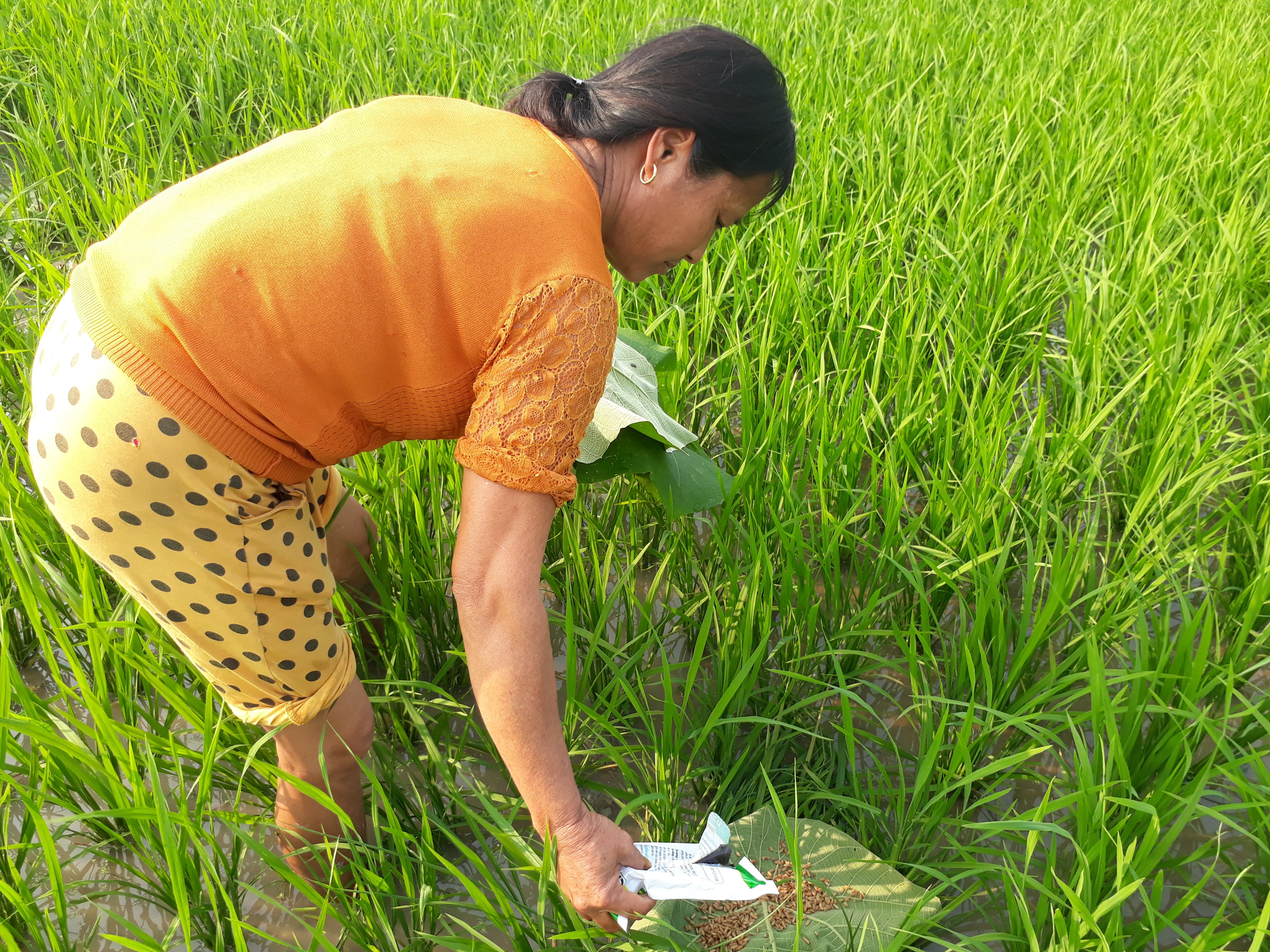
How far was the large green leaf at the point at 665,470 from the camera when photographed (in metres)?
1.35

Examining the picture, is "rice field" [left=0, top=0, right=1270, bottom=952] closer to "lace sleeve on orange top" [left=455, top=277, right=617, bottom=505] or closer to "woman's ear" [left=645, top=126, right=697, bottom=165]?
"lace sleeve on orange top" [left=455, top=277, right=617, bottom=505]

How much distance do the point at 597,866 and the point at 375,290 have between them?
2.11ft

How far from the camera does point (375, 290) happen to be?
0.89 m

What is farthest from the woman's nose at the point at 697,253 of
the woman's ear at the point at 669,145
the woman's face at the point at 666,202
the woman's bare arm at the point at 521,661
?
the woman's bare arm at the point at 521,661

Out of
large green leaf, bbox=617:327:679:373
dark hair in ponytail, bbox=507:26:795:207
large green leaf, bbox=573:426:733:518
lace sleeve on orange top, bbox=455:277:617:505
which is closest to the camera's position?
lace sleeve on orange top, bbox=455:277:617:505

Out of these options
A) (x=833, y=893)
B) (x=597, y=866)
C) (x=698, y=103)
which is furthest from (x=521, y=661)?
Answer: (x=698, y=103)

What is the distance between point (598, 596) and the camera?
1385 millimetres

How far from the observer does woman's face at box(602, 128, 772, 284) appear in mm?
1005

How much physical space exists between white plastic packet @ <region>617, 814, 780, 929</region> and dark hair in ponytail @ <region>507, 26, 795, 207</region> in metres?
0.77

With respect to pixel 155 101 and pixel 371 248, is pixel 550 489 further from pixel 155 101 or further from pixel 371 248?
pixel 155 101

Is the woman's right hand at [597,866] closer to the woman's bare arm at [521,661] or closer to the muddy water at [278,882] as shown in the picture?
the woman's bare arm at [521,661]

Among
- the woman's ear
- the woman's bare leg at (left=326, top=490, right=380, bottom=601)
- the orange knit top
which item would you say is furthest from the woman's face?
the woman's bare leg at (left=326, top=490, right=380, bottom=601)

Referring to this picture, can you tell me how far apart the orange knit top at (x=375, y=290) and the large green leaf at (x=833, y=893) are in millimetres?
564

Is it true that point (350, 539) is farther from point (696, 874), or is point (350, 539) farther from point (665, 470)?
point (696, 874)
